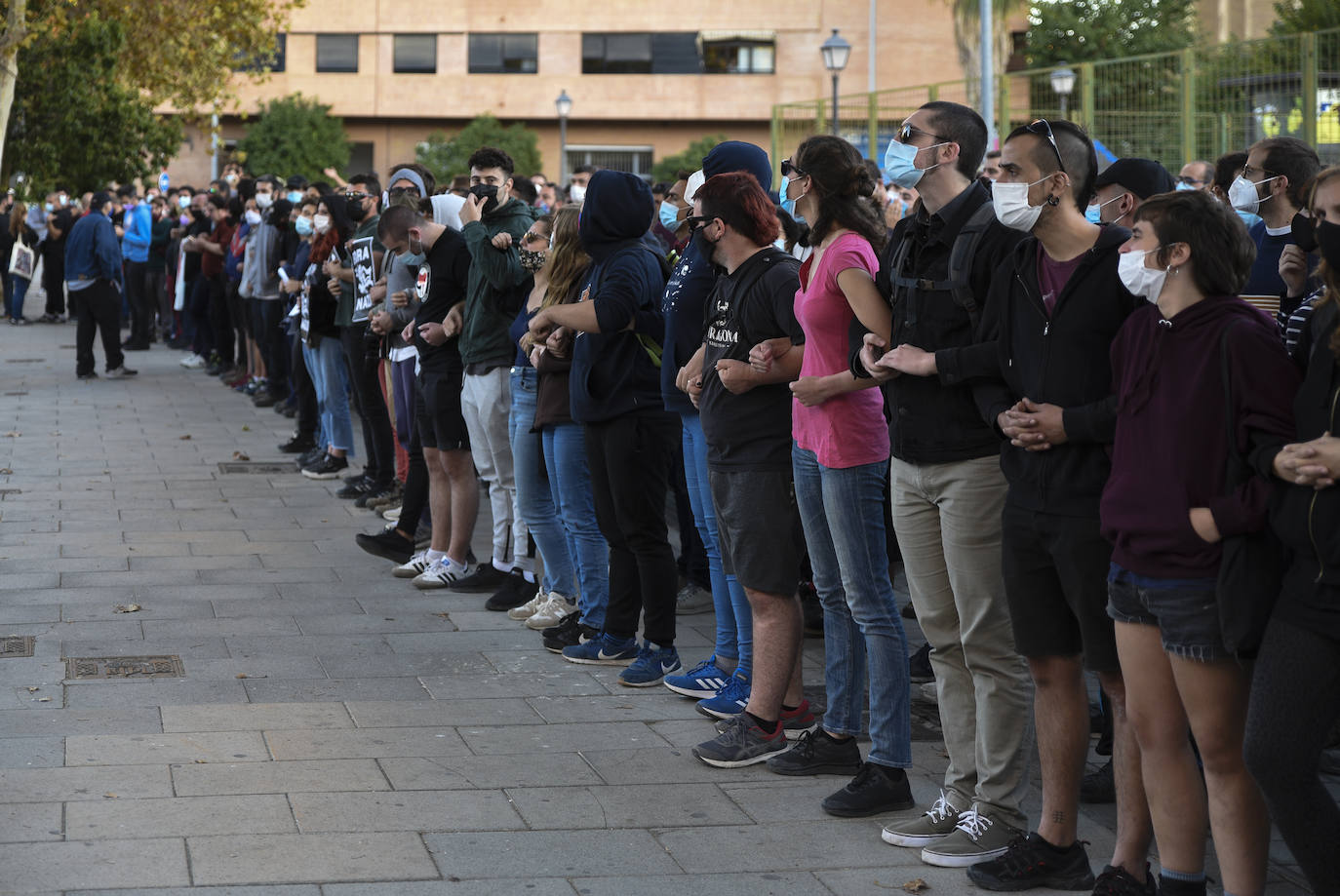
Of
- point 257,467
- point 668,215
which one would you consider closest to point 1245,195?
point 668,215

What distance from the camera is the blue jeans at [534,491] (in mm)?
7688

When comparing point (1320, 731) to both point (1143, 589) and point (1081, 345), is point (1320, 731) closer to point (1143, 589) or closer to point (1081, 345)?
point (1143, 589)

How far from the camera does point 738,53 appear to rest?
59781 millimetres

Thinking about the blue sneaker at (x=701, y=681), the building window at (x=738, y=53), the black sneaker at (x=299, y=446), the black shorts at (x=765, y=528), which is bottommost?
the blue sneaker at (x=701, y=681)

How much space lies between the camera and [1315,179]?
11.8 ft

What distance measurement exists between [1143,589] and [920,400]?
1.05 m

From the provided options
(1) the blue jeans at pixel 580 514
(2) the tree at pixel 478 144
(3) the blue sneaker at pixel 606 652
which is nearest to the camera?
(3) the blue sneaker at pixel 606 652

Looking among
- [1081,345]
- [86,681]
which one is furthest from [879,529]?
[86,681]

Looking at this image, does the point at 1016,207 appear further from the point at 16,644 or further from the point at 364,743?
the point at 16,644

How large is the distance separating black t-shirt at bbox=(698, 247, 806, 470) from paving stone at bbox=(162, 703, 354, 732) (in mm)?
1787

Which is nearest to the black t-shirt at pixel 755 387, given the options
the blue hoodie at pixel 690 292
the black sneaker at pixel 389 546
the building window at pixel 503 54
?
the blue hoodie at pixel 690 292

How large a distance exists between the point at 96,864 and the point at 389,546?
15.9ft

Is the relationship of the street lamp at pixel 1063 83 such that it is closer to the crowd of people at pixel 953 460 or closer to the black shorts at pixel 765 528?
A: the crowd of people at pixel 953 460

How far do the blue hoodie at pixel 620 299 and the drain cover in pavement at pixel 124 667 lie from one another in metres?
2.03
